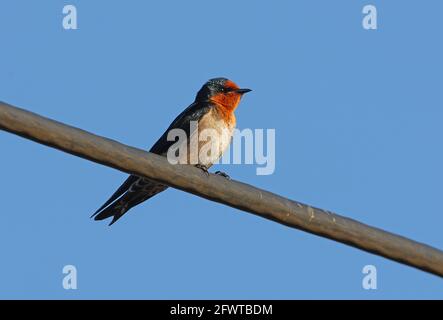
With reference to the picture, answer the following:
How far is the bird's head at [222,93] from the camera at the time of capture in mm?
9109

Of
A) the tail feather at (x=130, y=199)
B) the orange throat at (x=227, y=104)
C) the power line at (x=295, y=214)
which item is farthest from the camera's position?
the orange throat at (x=227, y=104)

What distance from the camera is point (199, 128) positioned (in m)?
8.67

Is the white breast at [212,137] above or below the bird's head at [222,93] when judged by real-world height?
below

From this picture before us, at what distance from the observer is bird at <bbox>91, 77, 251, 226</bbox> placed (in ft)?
26.8

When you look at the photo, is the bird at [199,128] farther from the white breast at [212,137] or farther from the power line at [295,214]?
the power line at [295,214]

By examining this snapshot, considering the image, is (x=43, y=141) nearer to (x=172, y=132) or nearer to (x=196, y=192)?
(x=196, y=192)

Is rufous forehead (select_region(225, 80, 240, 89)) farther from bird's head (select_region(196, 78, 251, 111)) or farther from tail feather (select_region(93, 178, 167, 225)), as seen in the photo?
tail feather (select_region(93, 178, 167, 225))

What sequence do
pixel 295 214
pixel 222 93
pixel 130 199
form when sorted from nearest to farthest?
pixel 295 214 → pixel 130 199 → pixel 222 93

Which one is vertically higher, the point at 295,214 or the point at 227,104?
the point at 227,104

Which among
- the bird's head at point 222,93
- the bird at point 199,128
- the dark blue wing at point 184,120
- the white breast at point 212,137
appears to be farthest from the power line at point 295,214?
the bird's head at point 222,93

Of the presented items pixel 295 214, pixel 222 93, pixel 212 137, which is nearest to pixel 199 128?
pixel 212 137

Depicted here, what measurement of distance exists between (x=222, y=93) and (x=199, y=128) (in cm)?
69

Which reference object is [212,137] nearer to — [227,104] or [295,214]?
[227,104]
